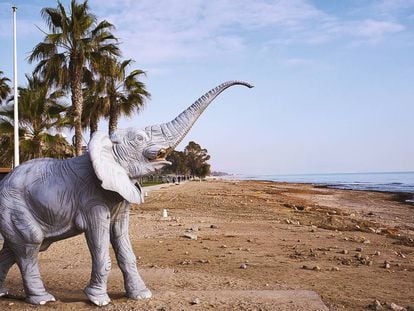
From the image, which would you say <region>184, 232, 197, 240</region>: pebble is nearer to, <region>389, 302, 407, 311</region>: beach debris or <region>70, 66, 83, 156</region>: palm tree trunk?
<region>389, 302, 407, 311</region>: beach debris

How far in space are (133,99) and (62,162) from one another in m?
21.0

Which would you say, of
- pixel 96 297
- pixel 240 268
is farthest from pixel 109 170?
pixel 240 268

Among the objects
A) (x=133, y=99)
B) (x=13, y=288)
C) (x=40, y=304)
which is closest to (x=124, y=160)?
(x=40, y=304)

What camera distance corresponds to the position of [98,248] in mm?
5477

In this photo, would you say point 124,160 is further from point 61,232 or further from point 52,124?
point 52,124

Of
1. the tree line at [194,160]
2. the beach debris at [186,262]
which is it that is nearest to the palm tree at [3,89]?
the beach debris at [186,262]

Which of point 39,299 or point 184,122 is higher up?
point 184,122

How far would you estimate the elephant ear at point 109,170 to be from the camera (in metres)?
5.26

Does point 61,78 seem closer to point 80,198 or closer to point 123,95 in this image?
point 123,95

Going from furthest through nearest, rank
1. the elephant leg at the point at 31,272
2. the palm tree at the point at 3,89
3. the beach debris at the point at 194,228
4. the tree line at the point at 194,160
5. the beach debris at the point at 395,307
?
the tree line at the point at 194,160 < the palm tree at the point at 3,89 < the beach debris at the point at 194,228 < the beach debris at the point at 395,307 < the elephant leg at the point at 31,272

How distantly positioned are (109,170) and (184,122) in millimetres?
1126

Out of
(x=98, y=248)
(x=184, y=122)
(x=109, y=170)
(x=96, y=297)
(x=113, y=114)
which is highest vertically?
(x=113, y=114)

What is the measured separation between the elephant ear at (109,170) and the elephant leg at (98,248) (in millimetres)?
362

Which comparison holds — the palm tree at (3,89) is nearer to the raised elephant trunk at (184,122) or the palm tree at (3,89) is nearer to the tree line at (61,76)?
the tree line at (61,76)
